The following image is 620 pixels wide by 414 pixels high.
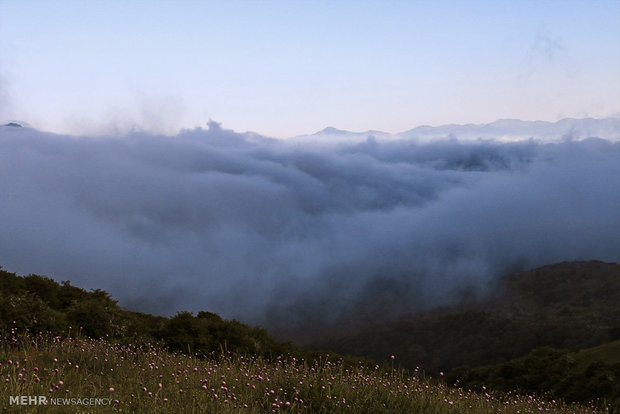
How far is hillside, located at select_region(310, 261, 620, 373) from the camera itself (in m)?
110

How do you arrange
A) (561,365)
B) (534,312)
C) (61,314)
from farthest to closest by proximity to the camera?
(534,312), (561,365), (61,314)

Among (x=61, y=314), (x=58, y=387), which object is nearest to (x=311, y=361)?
(x=61, y=314)

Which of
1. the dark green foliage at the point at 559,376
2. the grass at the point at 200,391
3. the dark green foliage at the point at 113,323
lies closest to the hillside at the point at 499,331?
the dark green foliage at the point at 559,376

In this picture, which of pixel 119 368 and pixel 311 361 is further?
pixel 311 361

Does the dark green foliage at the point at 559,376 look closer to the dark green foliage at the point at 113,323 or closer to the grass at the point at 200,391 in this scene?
the grass at the point at 200,391

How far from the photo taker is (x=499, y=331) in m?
131

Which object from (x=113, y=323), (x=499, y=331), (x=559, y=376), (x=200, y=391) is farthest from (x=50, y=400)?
(x=499, y=331)

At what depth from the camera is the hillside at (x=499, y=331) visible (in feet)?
360

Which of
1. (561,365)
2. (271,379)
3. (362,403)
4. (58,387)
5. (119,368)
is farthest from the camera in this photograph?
(561,365)

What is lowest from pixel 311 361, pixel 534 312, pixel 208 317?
pixel 534 312

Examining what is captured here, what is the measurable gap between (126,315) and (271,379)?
442 inches

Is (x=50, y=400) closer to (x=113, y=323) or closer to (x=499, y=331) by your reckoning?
(x=113, y=323)

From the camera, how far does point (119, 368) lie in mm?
9047

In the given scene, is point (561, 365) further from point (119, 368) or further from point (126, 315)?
point (119, 368)
